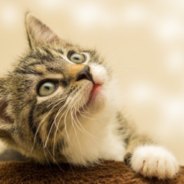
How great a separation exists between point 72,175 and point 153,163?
0.89 feet

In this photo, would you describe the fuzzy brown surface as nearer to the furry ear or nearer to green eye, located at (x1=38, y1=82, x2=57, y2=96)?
the furry ear

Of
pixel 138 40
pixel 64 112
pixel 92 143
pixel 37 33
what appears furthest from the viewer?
pixel 138 40

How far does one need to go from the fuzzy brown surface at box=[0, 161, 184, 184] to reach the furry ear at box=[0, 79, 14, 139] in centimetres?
12

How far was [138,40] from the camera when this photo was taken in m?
1.55

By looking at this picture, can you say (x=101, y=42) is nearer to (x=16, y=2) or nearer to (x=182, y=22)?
(x=182, y=22)

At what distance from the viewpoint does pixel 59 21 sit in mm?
1646

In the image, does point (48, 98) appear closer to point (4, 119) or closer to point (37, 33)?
point (4, 119)

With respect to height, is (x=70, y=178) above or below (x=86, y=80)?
below

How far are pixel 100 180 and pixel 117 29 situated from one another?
1067mm

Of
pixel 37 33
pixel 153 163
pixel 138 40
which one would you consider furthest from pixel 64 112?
pixel 138 40

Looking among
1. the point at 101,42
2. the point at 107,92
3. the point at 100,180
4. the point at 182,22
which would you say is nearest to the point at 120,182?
the point at 100,180

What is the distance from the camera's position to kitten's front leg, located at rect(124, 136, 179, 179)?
799 millimetres

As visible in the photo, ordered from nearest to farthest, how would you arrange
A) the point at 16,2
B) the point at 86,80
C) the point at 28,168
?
the point at 86,80, the point at 28,168, the point at 16,2

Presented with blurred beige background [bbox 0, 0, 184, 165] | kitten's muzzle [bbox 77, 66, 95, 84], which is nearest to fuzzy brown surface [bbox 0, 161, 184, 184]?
kitten's muzzle [bbox 77, 66, 95, 84]
